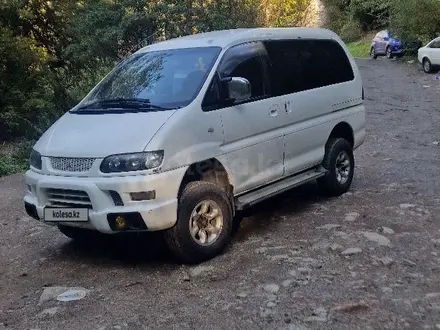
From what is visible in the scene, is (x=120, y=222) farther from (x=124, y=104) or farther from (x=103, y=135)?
(x=124, y=104)

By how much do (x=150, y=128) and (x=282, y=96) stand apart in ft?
6.14

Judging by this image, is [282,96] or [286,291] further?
[282,96]

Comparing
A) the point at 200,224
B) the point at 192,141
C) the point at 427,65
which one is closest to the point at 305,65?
the point at 192,141

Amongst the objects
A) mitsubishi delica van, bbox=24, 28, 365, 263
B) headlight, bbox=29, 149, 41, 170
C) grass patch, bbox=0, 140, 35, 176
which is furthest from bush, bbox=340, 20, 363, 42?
headlight, bbox=29, 149, 41, 170

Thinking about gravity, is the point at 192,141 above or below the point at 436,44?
above

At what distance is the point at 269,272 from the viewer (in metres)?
5.10

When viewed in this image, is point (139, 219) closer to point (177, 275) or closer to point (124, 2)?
point (177, 275)

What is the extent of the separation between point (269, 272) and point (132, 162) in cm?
145

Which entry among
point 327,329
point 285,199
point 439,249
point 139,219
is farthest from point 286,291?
point 285,199

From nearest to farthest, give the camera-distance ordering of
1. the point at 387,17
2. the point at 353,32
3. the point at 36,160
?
the point at 36,160 < the point at 387,17 < the point at 353,32

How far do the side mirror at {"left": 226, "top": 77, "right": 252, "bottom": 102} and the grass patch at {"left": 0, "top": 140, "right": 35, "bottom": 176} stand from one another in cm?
707

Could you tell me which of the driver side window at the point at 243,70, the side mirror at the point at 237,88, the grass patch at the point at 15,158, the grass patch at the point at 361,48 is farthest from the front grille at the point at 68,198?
the grass patch at the point at 361,48

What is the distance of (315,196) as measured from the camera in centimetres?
764

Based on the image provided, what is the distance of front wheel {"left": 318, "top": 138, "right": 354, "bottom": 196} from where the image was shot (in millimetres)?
7305
